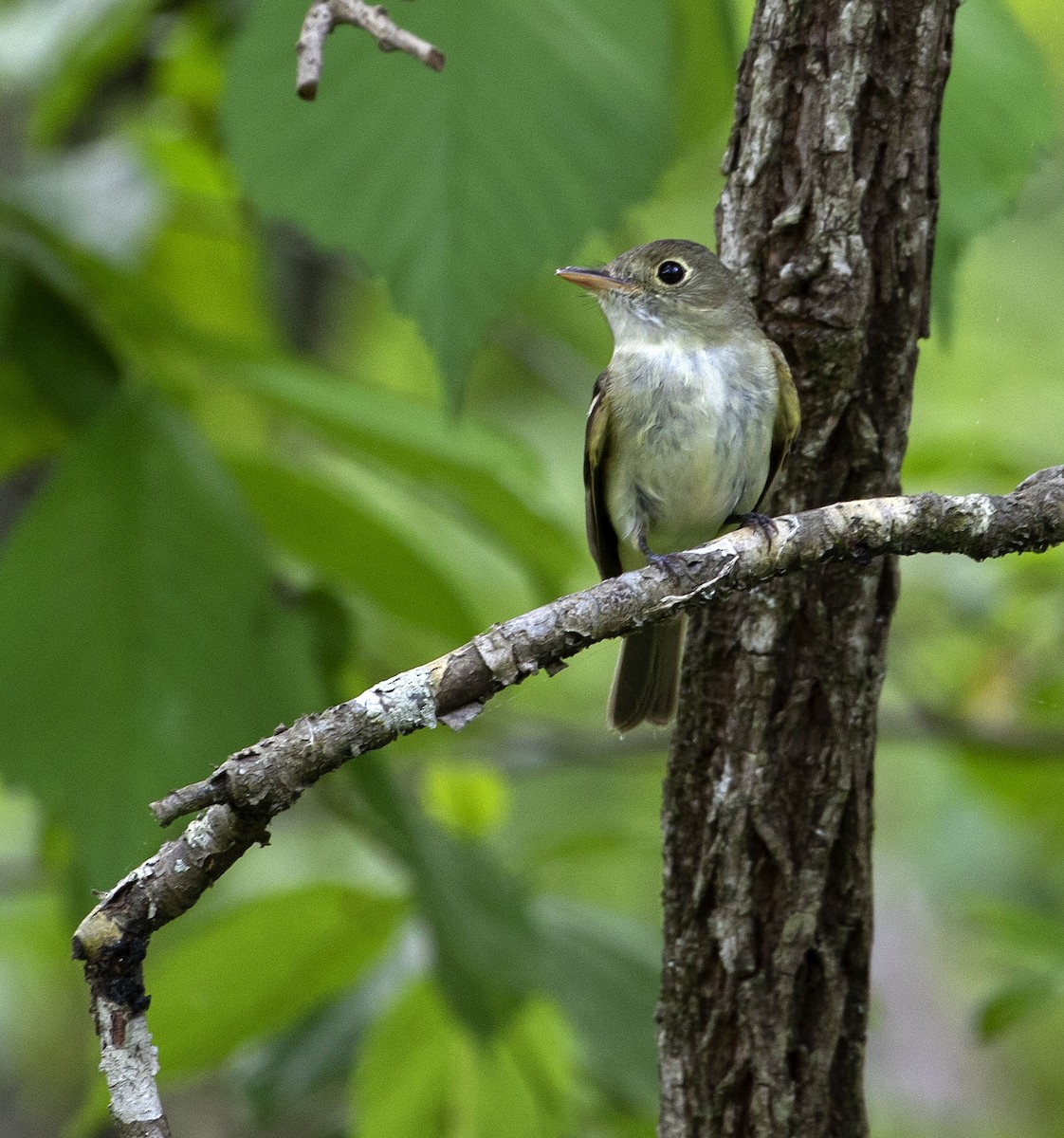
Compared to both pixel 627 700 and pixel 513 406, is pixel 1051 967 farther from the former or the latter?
pixel 513 406

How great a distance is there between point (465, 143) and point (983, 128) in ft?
3.22

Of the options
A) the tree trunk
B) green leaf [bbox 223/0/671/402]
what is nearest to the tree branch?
the tree trunk

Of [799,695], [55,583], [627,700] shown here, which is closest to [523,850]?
[627,700]

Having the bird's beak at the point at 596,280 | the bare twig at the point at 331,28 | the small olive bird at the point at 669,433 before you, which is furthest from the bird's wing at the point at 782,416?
the bare twig at the point at 331,28

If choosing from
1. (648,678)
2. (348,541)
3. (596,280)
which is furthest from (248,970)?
(596,280)

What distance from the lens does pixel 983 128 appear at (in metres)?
2.71

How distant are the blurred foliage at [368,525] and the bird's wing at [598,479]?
82 millimetres

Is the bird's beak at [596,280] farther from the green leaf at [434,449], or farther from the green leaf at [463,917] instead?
the green leaf at [463,917]

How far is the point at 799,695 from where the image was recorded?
88.8 inches

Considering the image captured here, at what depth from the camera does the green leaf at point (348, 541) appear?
3314 millimetres

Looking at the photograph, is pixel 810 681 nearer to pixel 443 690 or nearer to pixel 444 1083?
pixel 443 690

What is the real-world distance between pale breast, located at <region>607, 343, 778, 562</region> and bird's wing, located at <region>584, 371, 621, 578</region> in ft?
0.07

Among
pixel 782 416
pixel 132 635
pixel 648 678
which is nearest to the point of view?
pixel 132 635

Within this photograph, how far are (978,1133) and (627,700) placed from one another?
5.91 m
